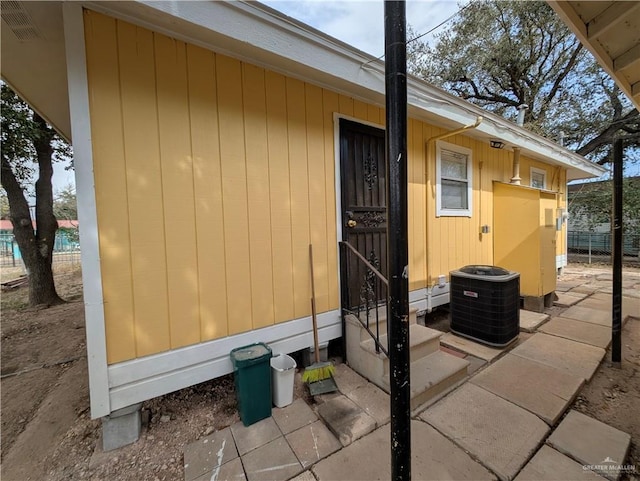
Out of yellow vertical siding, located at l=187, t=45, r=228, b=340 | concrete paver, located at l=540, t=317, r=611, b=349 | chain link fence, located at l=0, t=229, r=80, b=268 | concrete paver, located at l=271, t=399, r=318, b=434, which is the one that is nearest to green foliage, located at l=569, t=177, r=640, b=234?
concrete paver, located at l=540, t=317, r=611, b=349

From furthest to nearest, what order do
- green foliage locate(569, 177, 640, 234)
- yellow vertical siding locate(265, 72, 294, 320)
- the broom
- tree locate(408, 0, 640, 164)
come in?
green foliage locate(569, 177, 640, 234) < tree locate(408, 0, 640, 164) < yellow vertical siding locate(265, 72, 294, 320) < the broom

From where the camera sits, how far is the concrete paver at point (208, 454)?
152 cm

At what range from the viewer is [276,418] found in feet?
6.27

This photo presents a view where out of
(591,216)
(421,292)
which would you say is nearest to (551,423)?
(421,292)

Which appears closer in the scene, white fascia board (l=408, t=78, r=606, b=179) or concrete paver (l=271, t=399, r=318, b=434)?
concrete paver (l=271, t=399, r=318, b=434)

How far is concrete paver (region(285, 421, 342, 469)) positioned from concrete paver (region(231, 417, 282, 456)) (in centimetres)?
13

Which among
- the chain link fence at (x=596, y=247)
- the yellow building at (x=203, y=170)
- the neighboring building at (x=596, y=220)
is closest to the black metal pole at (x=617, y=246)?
the yellow building at (x=203, y=170)

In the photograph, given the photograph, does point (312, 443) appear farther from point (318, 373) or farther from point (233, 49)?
point (233, 49)

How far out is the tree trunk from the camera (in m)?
5.17

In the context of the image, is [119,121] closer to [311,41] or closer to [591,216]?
[311,41]

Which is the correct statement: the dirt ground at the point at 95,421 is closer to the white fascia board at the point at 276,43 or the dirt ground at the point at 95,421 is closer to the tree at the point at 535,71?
the white fascia board at the point at 276,43

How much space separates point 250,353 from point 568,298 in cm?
544

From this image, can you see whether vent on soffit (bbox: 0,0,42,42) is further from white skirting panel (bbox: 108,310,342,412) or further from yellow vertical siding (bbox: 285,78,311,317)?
white skirting panel (bbox: 108,310,342,412)

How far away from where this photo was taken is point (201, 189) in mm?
1995
